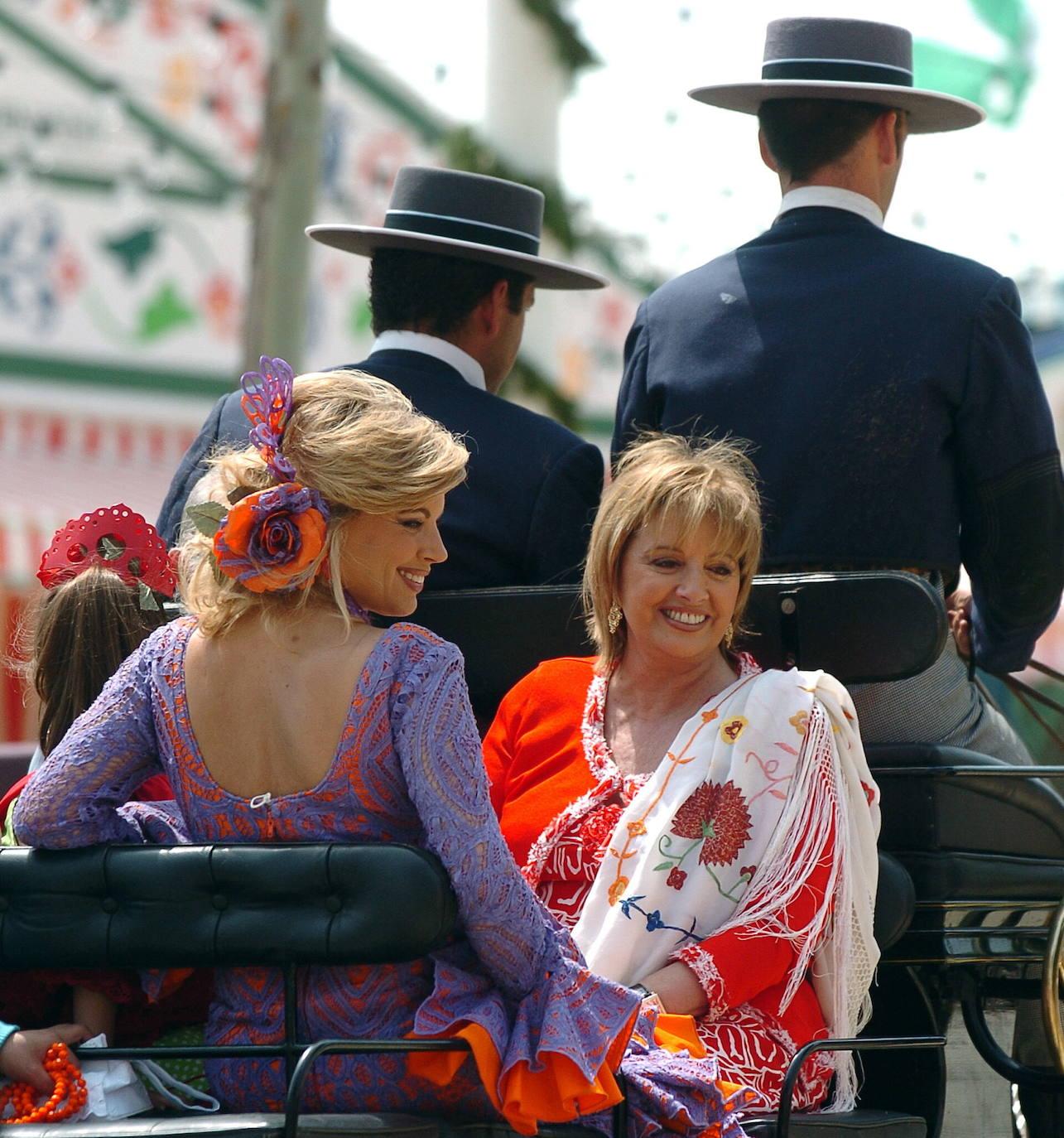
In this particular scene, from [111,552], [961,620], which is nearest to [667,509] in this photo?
[961,620]

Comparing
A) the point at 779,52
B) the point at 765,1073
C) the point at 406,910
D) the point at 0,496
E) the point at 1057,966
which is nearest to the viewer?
the point at 406,910

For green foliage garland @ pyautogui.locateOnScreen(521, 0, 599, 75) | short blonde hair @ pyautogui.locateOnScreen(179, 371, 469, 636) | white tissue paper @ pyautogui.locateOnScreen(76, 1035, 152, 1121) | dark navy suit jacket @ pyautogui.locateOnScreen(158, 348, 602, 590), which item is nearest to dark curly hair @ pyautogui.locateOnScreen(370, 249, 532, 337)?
dark navy suit jacket @ pyautogui.locateOnScreen(158, 348, 602, 590)

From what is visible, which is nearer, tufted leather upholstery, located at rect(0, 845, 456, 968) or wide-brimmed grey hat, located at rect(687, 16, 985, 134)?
tufted leather upholstery, located at rect(0, 845, 456, 968)

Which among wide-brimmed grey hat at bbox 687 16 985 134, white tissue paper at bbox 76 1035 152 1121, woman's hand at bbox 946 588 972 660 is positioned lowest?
white tissue paper at bbox 76 1035 152 1121

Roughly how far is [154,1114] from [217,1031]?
128 mm

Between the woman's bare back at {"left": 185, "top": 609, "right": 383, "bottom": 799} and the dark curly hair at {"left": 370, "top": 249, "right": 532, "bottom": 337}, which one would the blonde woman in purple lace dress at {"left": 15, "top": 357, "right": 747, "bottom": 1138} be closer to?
the woman's bare back at {"left": 185, "top": 609, "right": 383, "bottom": 799}

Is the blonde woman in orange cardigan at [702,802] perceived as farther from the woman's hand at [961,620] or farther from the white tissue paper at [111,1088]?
the white tissue paper at [111,1088]

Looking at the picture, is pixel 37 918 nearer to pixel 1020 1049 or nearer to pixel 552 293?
pixel 1020 1049

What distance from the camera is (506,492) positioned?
3.66 metres

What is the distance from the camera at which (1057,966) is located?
307cm

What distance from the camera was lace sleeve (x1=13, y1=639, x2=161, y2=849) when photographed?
253 centimetres

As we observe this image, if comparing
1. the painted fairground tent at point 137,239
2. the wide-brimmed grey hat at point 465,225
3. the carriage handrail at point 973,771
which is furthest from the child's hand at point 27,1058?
the painted fairground tent at point 137,239

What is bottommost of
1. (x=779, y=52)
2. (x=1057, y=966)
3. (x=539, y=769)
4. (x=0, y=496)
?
(x=0, y=496)

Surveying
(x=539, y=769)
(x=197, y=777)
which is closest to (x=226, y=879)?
(x=197, y=777)
